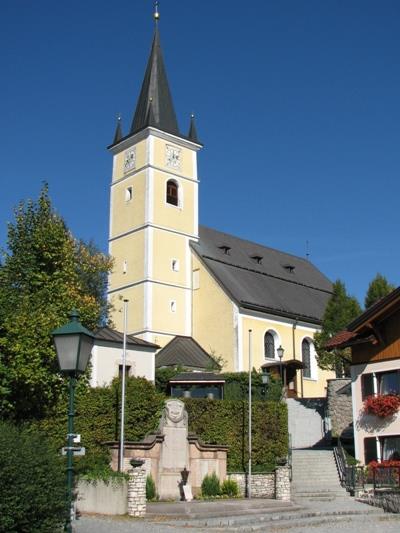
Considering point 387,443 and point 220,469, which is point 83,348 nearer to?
point 220,469

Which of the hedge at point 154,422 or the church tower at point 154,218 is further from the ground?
the church tower at point 154,218

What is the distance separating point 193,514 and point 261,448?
30.6 ft

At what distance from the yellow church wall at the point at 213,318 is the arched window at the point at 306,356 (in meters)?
7.79

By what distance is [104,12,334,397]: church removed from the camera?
45.8 meters

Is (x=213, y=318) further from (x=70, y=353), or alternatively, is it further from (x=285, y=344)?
(x=70, y=353)

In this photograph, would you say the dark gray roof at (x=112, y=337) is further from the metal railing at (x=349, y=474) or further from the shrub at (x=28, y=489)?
the shrub at (x=28, y=489)

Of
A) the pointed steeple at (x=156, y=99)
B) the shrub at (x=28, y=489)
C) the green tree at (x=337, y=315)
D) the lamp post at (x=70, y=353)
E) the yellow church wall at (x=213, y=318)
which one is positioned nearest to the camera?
the lamp post at (x=70, y=353)

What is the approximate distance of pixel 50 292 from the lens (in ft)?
86.1

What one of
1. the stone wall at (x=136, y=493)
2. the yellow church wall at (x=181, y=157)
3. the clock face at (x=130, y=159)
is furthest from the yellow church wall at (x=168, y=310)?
the stone wall at (x=136, y=493)

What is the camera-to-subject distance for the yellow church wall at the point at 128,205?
49.0 meters

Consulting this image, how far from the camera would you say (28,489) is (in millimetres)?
12383

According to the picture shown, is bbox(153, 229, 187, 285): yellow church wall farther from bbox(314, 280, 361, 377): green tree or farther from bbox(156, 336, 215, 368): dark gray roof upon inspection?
bbox(314, 280, 361, 377): green tree

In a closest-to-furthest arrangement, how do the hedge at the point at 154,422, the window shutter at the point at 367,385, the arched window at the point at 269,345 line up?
the hedge at the point at 154,422 → the window shutter at the point at 367,385 → the arched window at the point at 269,345

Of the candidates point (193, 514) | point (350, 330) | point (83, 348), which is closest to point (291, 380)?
point (350, 330)
